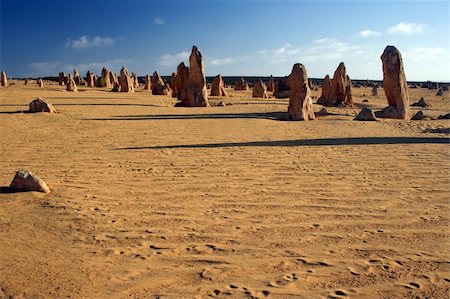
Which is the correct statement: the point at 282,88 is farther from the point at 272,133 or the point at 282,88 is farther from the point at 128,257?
the point at 128,257

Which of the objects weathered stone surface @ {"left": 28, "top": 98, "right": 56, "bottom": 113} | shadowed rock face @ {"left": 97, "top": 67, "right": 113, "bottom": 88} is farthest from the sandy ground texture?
shadowed rock face @ {"left": 97, "top": 67, "right": 113, "bottom": 88}

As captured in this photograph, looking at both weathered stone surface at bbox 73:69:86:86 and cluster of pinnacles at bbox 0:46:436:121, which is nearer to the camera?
cluster of pinnacles at bbox 0:46:436:121

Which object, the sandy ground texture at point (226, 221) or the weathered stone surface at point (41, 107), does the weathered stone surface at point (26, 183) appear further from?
the weathered stone surface at point (41, 107)

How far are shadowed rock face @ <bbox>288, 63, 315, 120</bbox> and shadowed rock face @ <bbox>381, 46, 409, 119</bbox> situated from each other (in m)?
3.45

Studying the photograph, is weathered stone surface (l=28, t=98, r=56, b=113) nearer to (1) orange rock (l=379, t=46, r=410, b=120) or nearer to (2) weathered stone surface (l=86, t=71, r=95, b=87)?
(1) orange rock (l=379, t=46, r=410, b=120)

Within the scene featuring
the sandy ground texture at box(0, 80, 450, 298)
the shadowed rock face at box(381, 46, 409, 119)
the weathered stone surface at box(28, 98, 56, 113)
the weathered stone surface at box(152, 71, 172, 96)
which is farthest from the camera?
the weathered stone surface at box(152, 71, 172, 96)

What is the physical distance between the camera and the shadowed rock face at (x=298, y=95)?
43.9 feet

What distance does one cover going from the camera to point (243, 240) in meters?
3.74

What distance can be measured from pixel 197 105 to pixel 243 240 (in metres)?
14.9

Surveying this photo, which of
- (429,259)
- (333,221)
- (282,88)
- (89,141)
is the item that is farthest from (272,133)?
(282,88)

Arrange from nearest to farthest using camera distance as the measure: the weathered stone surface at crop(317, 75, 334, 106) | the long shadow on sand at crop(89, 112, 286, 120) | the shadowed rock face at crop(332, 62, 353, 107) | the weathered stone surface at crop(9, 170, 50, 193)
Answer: the weathered stone surface at crop(9, 170, 50, 193)
the long shadow on sand at crop(89, 112, 286, 120)
the shadowed rock face at crop(332, 62, 353, 107)
the weathered stone surface at crop(317, 75, 334, 106)

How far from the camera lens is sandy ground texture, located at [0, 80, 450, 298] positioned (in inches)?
119

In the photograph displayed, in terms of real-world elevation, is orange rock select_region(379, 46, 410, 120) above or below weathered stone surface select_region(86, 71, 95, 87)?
below

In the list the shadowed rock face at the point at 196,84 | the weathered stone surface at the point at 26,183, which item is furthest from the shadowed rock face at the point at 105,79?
the weathered stone surface at the point at 26,183
